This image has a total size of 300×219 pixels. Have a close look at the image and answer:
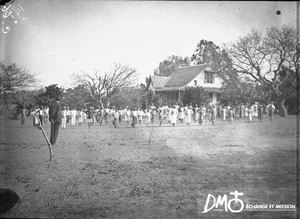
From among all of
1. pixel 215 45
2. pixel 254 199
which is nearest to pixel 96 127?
pixel 215 45

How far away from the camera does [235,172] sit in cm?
371

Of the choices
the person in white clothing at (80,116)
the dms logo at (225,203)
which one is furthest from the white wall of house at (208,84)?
the person in white clothing at (80,116)

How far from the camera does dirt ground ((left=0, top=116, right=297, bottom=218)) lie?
319cm

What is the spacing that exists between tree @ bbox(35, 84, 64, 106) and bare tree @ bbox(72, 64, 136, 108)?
0.35m

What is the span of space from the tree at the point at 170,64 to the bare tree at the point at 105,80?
1.68 ft

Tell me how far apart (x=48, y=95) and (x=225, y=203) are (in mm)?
3372

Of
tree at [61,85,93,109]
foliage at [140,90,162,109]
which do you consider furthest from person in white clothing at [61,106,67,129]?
foliage at [140,90,162,109]

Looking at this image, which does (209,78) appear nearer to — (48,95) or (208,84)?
(208,84)

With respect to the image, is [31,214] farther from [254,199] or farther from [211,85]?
[211,85]

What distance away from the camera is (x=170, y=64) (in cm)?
445

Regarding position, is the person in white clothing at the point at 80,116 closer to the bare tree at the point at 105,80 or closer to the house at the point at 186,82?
the bare tree at the point at 105,80

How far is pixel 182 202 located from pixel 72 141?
2225 mm

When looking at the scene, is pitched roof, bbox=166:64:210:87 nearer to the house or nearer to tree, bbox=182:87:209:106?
the house

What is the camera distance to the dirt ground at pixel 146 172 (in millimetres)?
3189
